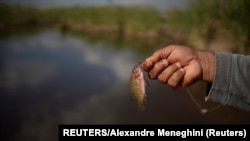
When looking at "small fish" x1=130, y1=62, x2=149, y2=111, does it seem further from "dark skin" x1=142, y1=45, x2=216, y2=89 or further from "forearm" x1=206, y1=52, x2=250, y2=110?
"forearm" x1=206, y1=52, x2=250, y2=110

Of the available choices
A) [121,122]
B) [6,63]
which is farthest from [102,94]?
[6,63]

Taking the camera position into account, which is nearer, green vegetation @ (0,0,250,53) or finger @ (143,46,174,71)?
finger @ (143,46,174,71)

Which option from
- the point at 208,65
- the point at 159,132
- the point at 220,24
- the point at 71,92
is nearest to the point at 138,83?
the point at 208,65

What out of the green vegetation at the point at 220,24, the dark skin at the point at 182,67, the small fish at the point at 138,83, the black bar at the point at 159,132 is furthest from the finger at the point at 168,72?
the green vegetation at the point at 220,24

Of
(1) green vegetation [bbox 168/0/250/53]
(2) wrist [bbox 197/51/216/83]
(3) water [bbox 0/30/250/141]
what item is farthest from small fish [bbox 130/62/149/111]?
(1) green vegetation [bbox 168/0/250/53]

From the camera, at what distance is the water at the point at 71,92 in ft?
21.2

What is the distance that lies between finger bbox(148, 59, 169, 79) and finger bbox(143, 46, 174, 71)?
0.05 feet

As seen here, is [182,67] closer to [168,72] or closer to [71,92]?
[168,72]

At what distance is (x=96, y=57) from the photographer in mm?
8586

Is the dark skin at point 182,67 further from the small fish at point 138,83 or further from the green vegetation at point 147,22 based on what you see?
the green vegetation at point 147,22

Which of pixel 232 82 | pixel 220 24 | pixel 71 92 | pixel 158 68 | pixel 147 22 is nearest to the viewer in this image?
pixel 232 82

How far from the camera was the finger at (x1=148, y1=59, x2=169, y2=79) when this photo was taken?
152cm

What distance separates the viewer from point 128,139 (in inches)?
191

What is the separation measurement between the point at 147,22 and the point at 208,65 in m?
7.74
